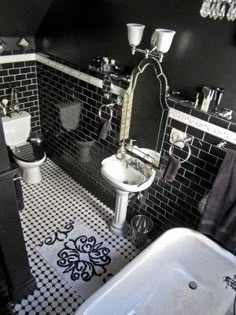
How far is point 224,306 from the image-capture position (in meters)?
1.76

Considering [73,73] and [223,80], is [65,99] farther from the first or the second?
[223,80]

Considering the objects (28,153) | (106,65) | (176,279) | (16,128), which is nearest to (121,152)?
(106,65)

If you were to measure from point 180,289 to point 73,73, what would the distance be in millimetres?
2140

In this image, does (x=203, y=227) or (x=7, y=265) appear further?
(x=203, y=227)

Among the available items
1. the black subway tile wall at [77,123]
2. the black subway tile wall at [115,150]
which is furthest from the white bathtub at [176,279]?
the black subway tile wall at [77,123]

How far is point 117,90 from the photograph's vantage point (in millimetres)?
2207

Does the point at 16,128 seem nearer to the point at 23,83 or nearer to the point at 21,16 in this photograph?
the point at 23,83

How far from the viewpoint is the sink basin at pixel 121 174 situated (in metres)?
2.07

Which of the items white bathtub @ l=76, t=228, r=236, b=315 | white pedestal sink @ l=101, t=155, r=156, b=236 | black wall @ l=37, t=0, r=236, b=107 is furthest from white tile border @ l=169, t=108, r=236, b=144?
white bathtub @ l=76, t=228, r=236, b=315

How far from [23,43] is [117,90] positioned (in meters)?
1.34

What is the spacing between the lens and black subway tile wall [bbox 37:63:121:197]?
2.48 meters

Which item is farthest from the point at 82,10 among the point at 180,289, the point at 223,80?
the point at 180,289

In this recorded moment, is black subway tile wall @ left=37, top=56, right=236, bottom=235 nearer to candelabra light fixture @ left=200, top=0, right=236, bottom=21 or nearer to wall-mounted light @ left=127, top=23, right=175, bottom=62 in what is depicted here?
wall-mounted light @ left=127, top=23, right=175, bottom=62

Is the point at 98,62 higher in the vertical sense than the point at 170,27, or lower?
lower
